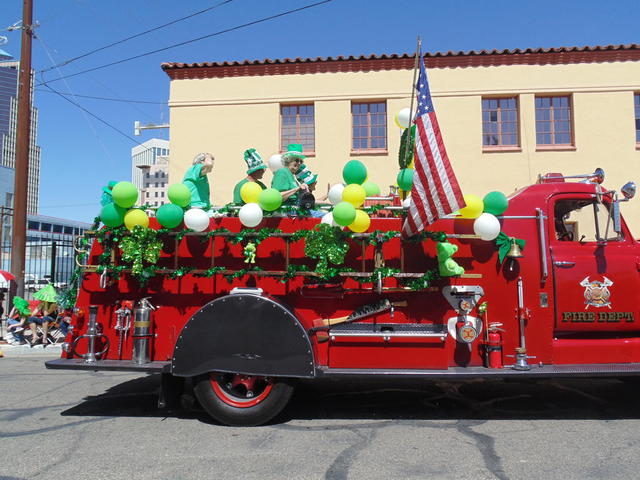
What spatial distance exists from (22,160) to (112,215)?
8676mm

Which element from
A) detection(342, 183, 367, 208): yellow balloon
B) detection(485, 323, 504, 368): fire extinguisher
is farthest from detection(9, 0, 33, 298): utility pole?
detection(485, 323, 504, 368): fire extinguisher

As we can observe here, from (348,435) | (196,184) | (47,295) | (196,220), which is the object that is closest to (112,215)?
(196,220)

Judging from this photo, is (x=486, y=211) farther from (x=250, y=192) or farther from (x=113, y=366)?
(x=113, y=366)

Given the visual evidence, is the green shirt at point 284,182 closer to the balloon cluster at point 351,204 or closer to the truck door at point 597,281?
the balloon cluster at point 351,204

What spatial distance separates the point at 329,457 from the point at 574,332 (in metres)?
2.74

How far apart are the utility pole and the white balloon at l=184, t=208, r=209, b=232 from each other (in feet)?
28.2

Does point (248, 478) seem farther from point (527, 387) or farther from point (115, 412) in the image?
point (527, 387)

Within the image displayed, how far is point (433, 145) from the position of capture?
4328 mm

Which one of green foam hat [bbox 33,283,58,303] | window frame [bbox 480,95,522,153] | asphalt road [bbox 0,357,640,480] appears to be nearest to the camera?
asphalt road [bbox 0,357,640,480]

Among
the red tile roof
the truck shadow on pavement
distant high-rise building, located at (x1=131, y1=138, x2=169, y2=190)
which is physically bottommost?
the truck shadow on pavement

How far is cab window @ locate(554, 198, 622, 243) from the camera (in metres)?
4.91

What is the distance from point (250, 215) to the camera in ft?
15.4

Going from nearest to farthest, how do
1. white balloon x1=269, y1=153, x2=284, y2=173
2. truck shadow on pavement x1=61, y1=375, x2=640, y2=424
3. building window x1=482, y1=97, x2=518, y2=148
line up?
truck shadow on pavement x1=61, y1=375, x2=640, y2=424 → white balloon x1=269, y1=153, x2=284, y2=173 → building window x1=482, y1=97, x2=518, y2=148

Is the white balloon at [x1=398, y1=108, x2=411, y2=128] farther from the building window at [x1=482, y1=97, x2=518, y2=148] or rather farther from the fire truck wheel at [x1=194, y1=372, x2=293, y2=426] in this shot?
the building window at [x1=482, y1=97, x2=518, y2=148]
